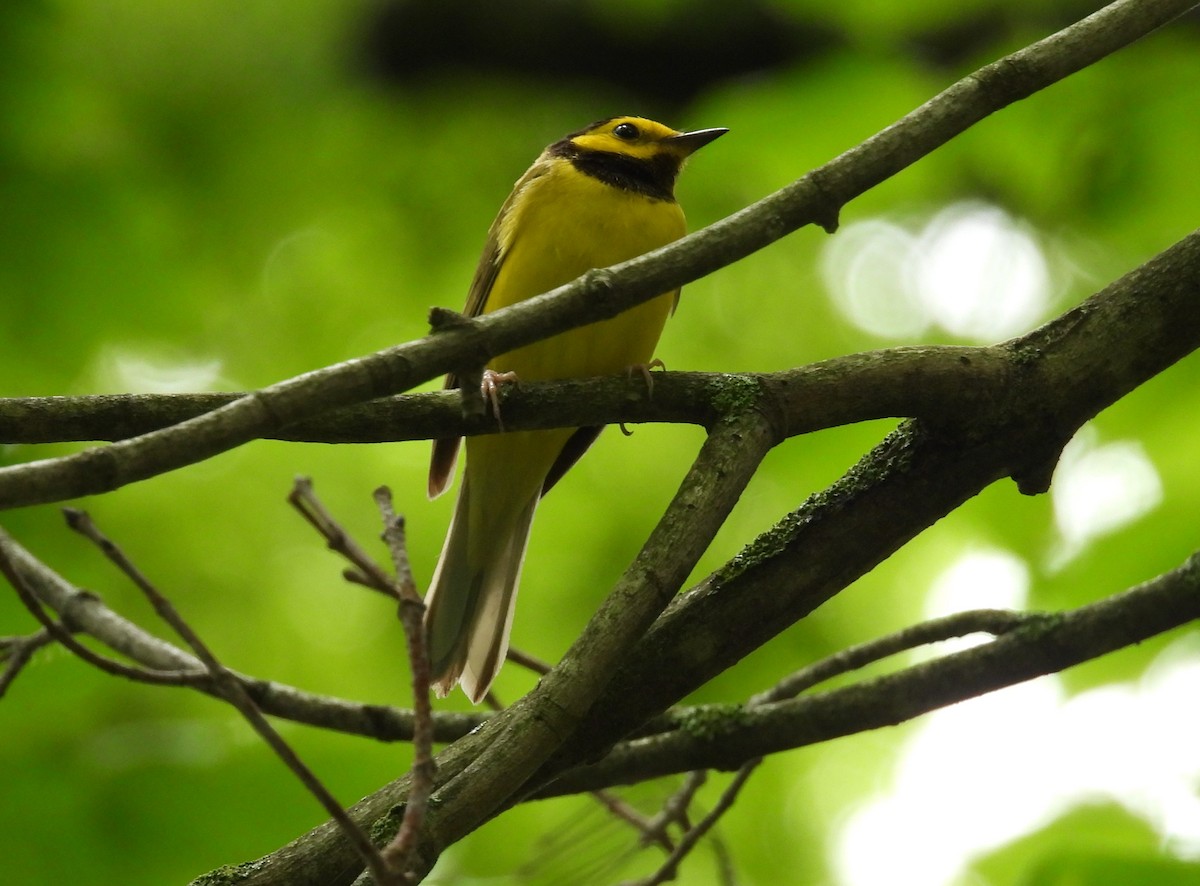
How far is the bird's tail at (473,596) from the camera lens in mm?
4191

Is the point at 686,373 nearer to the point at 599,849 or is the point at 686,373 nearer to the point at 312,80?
the point at 599,849

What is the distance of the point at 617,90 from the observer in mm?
7277

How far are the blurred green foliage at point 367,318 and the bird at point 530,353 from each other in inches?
22.3

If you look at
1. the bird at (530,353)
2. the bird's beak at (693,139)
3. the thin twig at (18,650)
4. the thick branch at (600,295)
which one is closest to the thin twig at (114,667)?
the thin twig at (18,650)

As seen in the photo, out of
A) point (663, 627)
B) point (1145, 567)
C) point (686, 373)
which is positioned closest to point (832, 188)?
point (686, 373)

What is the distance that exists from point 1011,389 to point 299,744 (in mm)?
2393

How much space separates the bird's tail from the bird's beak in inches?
65.2

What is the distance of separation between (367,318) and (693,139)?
7.94ft

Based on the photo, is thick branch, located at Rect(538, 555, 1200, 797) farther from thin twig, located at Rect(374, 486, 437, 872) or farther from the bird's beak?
the bird's beak

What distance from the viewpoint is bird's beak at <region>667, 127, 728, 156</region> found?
5.27m

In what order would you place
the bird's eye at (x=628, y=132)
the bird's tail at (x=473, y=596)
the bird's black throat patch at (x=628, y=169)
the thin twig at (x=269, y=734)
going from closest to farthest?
the thin twig at (x=269, y=734), the bird's tail at (x=473, y=596), the bird's black throat patch at (x=628, y=169), the bird's eye at (x=628, y=132)

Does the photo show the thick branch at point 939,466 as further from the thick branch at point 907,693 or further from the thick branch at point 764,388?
the thick branch at point 907,693

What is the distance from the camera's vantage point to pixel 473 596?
456 centimetres

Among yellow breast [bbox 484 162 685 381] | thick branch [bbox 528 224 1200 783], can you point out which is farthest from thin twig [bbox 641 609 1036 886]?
yellow breast [bbox 484 162 685 381]
